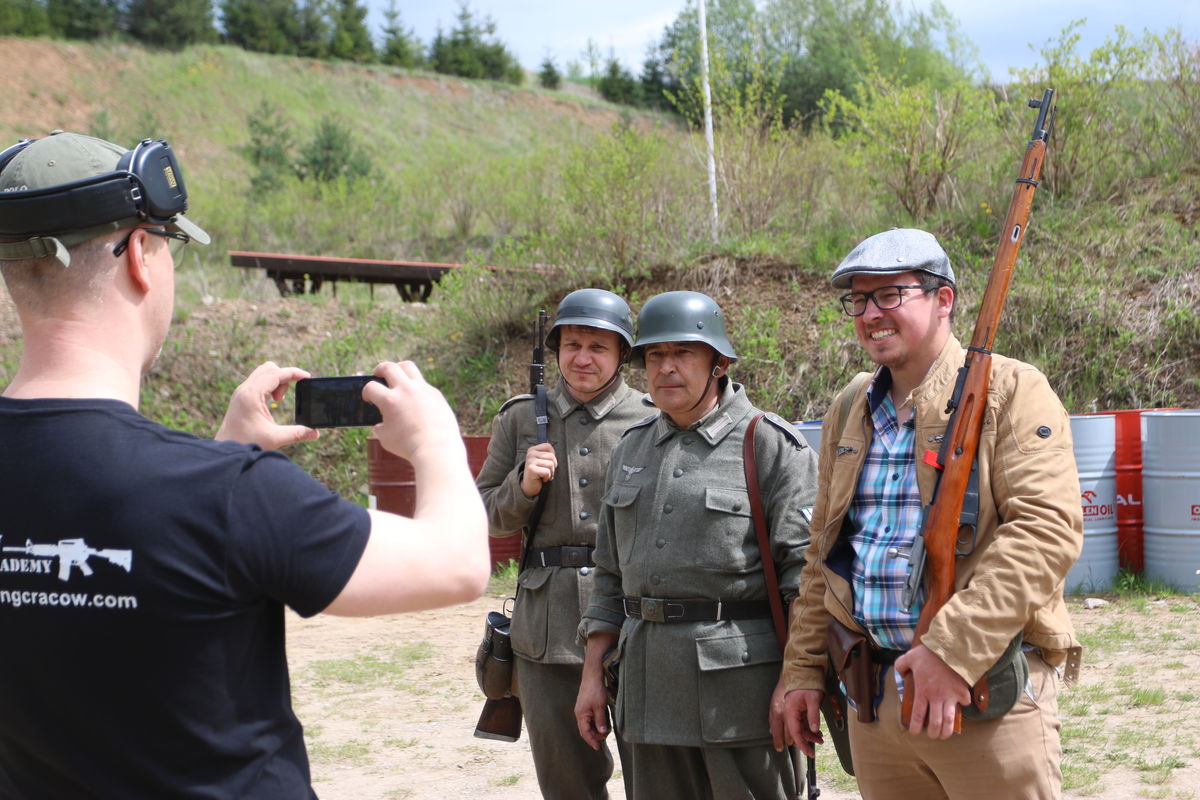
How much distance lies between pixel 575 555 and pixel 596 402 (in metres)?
0.65

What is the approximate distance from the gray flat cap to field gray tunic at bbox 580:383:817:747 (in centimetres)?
73

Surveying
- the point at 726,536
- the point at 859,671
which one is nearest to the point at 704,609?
the point at 726,536

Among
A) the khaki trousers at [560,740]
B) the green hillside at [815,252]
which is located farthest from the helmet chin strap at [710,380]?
the green hillside at [815,252]

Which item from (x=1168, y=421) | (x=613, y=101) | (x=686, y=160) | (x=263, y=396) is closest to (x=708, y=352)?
(x=263, y=396)

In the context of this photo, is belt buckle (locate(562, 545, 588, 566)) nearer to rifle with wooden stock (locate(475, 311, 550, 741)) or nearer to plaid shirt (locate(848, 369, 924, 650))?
rifle with wooden stock (locate(475, 311, 550, 741))

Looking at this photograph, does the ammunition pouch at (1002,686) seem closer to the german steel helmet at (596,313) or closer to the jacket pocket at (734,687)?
the jacket pocket at (734,687)

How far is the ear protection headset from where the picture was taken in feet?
5.35

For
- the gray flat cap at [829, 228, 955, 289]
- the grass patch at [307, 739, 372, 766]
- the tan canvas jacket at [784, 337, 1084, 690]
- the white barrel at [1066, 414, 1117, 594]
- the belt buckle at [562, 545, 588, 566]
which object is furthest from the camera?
the white barrel at [1066, 414, 1117, 594]

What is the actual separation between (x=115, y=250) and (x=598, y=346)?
116 inches

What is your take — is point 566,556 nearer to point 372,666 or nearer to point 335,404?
point 335,404

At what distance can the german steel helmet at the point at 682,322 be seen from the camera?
12.4 ft

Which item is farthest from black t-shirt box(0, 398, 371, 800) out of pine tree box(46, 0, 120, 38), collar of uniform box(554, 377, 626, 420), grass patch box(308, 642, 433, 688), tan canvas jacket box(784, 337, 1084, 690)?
pine tree box(46, 0, 120, 38)

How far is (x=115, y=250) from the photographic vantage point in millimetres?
1688

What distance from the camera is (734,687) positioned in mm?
3451
